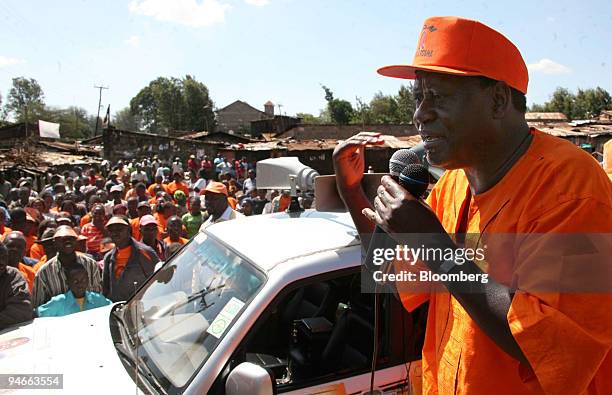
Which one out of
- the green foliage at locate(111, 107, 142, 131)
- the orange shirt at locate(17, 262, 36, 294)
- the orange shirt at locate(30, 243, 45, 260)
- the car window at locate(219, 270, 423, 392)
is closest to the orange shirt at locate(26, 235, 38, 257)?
the orange shirt at locate(30, 243, 45, 260)

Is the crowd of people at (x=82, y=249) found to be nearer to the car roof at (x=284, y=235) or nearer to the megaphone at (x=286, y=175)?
the megaphone at (x=286, y=175)

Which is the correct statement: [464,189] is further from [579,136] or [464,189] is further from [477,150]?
[579,136]

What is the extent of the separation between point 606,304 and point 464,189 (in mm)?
617

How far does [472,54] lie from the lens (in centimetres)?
138

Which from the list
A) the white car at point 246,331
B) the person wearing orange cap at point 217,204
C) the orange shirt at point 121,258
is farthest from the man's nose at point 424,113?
the person wearing orange cap at point 217,204

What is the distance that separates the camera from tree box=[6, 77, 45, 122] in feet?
264

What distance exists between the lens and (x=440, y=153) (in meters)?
1.42

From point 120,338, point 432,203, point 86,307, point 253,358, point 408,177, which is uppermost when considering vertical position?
point 408,177

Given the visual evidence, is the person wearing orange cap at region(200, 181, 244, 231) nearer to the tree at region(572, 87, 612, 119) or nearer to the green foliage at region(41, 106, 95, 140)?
the tree at region(572, 87, 612, 119)

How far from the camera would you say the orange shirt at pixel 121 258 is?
4859 millimetres

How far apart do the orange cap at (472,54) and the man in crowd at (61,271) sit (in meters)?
3.89

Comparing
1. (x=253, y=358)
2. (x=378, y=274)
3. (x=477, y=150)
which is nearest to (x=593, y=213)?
(x=477, y=150)

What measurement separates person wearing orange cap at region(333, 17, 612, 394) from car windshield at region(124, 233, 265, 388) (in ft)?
3.29

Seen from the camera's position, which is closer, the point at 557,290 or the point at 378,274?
the point at 557,290
